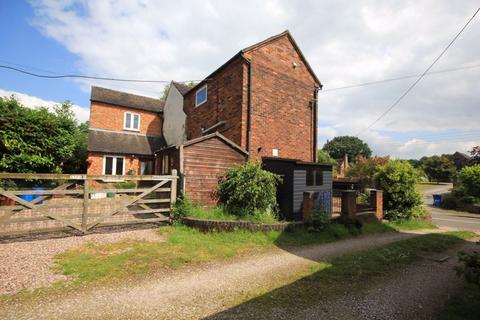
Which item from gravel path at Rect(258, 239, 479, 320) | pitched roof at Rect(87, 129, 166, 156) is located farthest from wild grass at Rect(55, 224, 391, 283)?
pitched roof at Rect(87, 129, 166, 156)

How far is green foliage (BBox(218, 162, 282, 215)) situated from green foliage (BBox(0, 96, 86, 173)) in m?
12.5

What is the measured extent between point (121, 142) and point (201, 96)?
895 cm

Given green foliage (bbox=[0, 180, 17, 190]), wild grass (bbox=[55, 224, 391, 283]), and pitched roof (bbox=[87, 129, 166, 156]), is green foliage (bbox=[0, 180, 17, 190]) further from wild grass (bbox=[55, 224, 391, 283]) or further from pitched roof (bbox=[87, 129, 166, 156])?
wild grass (bbox=[55, 224, 391, 283])

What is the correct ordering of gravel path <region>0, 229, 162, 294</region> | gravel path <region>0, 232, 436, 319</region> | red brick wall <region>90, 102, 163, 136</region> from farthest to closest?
red brick wall <region>90, 102, 163, 136</region>
gravel path <region>0, 229, 162, 294</region>
gravel path <region>0, 232, 436, 319</region>

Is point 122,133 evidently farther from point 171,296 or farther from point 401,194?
point 401,194

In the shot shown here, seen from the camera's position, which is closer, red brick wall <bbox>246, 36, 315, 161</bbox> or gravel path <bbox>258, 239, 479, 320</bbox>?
gravel path <bbox>258, 239, 479, 320</bbox>

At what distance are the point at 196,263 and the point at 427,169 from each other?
233 feet

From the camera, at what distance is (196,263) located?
6.14 m

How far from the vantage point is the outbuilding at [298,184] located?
11.0 m

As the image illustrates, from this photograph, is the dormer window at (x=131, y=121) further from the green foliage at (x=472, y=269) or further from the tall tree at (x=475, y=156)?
the tall tree at (x=475, y=156)

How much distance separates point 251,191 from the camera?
9.97m

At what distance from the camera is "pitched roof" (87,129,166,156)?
19.8 m

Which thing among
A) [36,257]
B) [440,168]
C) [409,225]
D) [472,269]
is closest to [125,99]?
[36,257]

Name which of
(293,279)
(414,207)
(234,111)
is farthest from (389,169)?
(293,279)
